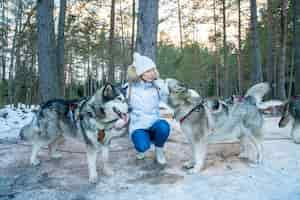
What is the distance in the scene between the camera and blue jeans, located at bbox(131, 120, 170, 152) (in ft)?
12.5

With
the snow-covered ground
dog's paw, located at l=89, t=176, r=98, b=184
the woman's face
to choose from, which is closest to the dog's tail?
the snow-covered ground

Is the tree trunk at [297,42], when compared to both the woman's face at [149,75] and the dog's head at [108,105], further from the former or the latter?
the dog's head at [108,105]

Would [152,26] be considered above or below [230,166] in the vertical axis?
above

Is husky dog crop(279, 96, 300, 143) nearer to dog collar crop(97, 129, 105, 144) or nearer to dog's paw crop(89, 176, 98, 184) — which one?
dog collar crop(97, 129, 105, 144)

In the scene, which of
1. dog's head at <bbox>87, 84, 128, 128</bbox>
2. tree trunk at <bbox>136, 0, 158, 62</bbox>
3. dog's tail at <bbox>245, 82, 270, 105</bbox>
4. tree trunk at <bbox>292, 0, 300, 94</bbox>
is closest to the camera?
dog's head at <bbox>87, 84, 128, 128</bbox>

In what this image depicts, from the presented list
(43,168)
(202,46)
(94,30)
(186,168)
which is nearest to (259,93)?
(186,168)

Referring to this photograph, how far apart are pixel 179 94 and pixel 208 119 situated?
49cm

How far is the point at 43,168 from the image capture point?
391 centimetres

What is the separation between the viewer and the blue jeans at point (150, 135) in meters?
3.81

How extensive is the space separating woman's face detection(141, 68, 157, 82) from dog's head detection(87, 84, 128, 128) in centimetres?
50

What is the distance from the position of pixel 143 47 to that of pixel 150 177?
2.32m

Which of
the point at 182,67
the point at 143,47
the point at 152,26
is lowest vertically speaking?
the point at 143,47

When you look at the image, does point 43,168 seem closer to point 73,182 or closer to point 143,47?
point 73,182

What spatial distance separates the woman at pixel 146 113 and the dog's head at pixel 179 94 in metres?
0.19
